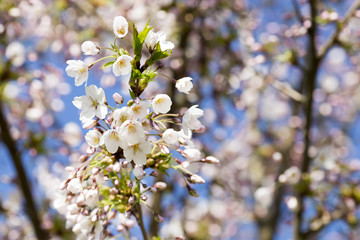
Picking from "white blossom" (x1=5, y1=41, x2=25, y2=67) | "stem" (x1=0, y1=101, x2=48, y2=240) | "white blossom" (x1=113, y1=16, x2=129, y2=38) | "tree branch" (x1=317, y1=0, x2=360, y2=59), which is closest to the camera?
"white blossom" (x1=113, y1=16, x2=129, y2=38)

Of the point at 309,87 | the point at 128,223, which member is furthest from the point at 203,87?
the point at 128,223

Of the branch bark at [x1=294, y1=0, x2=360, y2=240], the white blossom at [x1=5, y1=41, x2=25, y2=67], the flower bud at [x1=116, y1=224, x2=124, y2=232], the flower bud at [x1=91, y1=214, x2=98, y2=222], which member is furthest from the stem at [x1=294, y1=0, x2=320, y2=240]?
the white blossom at [x1=5, y1=41, x2=25, y2=67]

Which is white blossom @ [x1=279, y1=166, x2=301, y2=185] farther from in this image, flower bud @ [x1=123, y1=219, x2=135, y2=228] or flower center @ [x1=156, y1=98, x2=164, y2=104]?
flower center @ [x1=156, y1=98, x2=164, y2=104]

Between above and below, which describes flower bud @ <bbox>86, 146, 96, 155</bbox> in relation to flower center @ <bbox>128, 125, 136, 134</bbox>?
below

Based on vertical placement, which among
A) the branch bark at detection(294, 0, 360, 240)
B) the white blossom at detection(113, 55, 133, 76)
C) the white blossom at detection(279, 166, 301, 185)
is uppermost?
the white blossom at detection(113, 55, 133, 76)

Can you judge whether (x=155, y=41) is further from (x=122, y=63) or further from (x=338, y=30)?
(x=338, y=30)

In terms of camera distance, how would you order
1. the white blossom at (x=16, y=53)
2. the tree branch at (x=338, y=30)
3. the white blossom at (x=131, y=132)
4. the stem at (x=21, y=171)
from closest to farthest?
the white blossom at (x=131, y=132), the tree branch at (x=338, y=30), the stem at (x=21, y=171), the white blossom at (x=16, y=53)

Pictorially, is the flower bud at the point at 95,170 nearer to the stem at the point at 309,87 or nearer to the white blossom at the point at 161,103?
the white blossom at the point at 161,103

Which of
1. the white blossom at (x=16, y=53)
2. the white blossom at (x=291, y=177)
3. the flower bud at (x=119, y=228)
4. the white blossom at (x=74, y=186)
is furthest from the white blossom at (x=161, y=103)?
the white blossom at (x=16, y=53)
